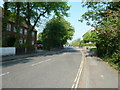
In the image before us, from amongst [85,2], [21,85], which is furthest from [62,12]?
[21,85]

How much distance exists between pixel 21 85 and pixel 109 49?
12.4 m

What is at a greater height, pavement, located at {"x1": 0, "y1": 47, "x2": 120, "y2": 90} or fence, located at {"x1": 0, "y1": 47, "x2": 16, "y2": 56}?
fence, located at {"x1": 0, "y1": 47, "x2": 16, "y2": 56}

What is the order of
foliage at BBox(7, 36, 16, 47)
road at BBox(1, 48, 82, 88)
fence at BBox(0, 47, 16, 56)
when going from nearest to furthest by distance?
road at BBox(1, 48, 82, 88), fence at BBox(0, 47, 16, 56), foliage at BBox(7, 36, 16, 47)

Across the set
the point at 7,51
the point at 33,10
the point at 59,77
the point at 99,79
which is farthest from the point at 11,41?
the point at 99,79

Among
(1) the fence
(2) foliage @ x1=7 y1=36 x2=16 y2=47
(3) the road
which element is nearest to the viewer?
(3) the road

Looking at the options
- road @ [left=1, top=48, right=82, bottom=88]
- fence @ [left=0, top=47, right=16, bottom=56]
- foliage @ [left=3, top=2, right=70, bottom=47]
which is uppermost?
foliage @ [left=3, top=2, right=70, bottom=47]

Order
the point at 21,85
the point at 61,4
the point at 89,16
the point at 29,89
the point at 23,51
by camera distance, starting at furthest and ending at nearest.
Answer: the point at 61,4
the point at 23,51
the point at 89,16
the point at 21,85
the point at 29,89

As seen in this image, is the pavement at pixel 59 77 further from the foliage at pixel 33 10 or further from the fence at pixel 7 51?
the foliage at pixel 33 10

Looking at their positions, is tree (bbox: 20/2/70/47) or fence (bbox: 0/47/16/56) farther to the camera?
tree (bbox: 20/2/70/47)

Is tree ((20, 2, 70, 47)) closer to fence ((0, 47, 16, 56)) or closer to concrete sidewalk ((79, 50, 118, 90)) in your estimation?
fence ((0, 47, 16, 56))

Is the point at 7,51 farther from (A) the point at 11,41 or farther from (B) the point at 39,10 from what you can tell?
(B) the point at 39,10

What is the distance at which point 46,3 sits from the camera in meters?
24.5

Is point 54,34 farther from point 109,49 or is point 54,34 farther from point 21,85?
point 21,85

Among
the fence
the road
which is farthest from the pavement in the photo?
the fence
